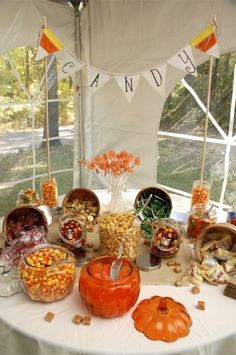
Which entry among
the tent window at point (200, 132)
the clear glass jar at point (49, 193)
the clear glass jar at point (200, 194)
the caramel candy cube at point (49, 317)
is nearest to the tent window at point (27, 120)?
the tent window at point (200, 132)

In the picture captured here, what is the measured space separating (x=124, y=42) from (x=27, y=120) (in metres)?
1.14

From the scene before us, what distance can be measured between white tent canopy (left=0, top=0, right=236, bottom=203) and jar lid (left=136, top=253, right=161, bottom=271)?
1847 mm

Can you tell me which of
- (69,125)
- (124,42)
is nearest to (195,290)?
(124,42)

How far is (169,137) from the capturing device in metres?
Result: 3.13

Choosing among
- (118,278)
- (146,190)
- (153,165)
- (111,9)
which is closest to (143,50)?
(111,9)

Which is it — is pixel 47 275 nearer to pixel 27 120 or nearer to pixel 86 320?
pixel 86 320

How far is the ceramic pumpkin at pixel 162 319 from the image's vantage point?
88 centimetres

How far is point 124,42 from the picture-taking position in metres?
2.94

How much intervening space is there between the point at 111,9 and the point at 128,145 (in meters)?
1.25

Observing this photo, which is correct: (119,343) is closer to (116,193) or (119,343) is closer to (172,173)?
(116,193)

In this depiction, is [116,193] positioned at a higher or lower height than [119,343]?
higher

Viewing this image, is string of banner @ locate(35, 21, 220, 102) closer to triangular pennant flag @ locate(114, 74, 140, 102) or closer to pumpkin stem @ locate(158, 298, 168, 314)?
triangular pennant flag @ locate(114, 74, 140, 102)

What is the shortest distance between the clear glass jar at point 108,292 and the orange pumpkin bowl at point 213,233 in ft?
1.08

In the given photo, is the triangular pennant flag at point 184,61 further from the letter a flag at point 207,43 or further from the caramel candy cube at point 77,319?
the caramel candy cube at point 77,319
